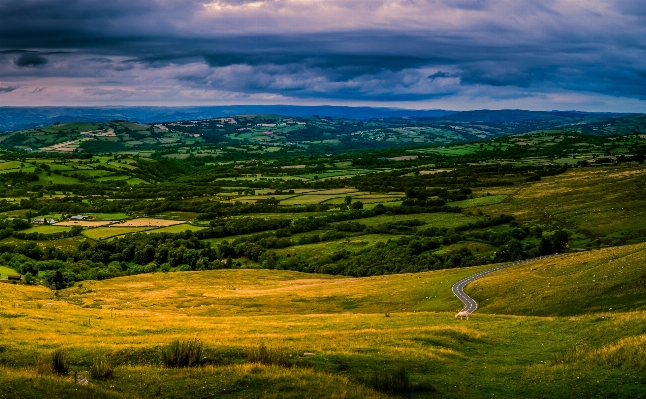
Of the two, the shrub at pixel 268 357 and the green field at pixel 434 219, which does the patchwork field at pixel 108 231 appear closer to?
the green field at pixel 434 219

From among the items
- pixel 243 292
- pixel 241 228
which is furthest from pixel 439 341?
pixel 241 228

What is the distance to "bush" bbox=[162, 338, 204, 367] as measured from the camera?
26.5 m

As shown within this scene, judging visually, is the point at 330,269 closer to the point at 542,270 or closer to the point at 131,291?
the point at 131,291

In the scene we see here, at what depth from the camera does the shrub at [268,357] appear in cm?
Answer: 2694

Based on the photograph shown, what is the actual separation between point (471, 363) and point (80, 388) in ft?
65.6

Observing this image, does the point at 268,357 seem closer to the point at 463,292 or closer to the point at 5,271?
the point at 463,292

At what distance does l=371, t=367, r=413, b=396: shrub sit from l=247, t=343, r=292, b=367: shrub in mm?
4615

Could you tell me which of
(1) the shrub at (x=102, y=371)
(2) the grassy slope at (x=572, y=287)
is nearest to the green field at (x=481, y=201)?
(2) the grassy slope at (x=572, y=287)

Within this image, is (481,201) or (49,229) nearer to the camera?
(49,229)

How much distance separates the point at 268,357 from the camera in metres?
27.2

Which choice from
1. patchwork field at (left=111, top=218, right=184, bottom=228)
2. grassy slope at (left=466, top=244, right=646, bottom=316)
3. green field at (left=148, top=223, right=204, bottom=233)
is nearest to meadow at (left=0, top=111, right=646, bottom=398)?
grassy slope at (left=466, top=244, right=646, bottom=316)

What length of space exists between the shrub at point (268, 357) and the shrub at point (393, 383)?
4615 mm

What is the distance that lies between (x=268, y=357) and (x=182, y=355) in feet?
13.4

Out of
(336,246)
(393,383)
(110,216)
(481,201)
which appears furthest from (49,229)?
(393,383)
